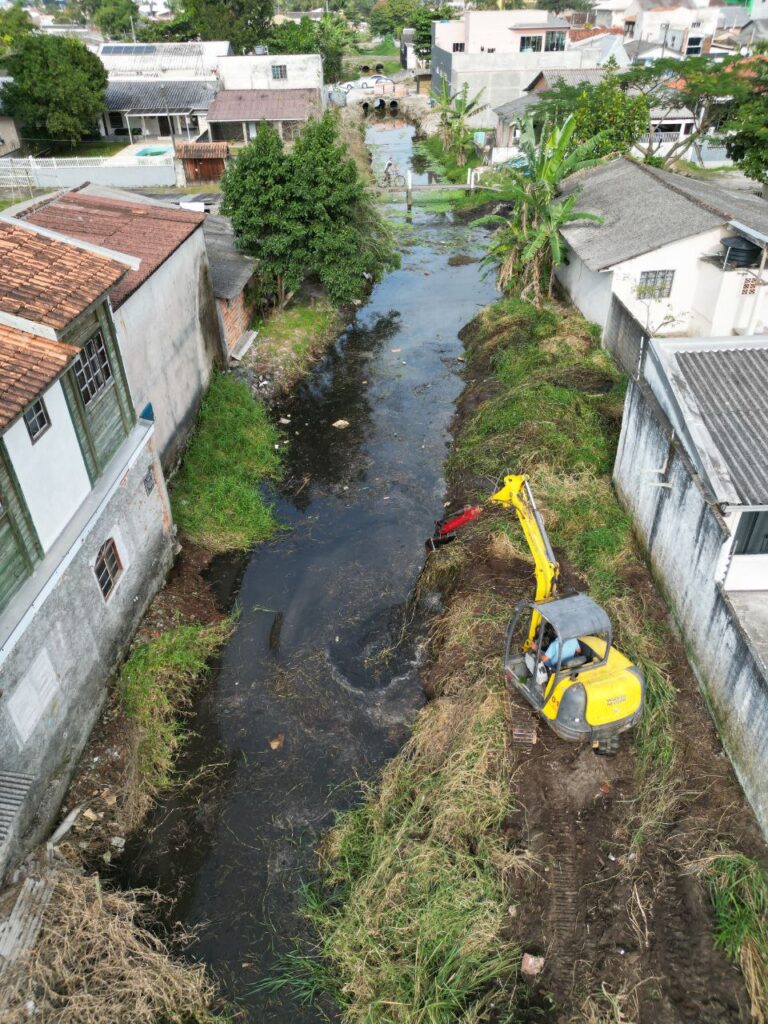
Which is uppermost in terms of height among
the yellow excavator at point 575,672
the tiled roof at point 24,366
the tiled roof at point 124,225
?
the tiled roof at point 24,366

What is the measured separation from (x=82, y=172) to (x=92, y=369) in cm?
3035

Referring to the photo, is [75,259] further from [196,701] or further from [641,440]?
[641,440]

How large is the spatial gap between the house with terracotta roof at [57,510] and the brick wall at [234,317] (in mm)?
8819

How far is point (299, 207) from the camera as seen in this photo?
22594 millimetres

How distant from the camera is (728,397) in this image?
11898mm

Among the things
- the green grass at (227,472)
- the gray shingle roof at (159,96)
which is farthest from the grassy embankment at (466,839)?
the gray shingle roof at (159,96)

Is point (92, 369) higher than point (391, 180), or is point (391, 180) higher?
point (92, 369)

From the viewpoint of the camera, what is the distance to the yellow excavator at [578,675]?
9.89 m

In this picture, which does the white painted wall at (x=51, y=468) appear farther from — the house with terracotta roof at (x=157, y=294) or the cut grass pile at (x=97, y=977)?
the cut grass pile at (x=97, y=977)

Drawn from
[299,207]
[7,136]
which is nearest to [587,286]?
[299,207]

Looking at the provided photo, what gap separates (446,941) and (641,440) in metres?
9.55

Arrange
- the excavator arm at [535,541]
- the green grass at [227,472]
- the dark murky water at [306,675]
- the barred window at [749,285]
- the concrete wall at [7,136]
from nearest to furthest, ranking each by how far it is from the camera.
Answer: the dark murky water at [306,675], the excavator arm at [535,541], the green grass at [227,472], the barred window at [749,285], the concrete wall at [7,136]

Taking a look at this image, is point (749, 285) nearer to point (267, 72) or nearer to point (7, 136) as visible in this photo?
point (267, 72)

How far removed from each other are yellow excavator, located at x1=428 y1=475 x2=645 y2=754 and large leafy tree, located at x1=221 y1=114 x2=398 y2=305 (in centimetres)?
1533
